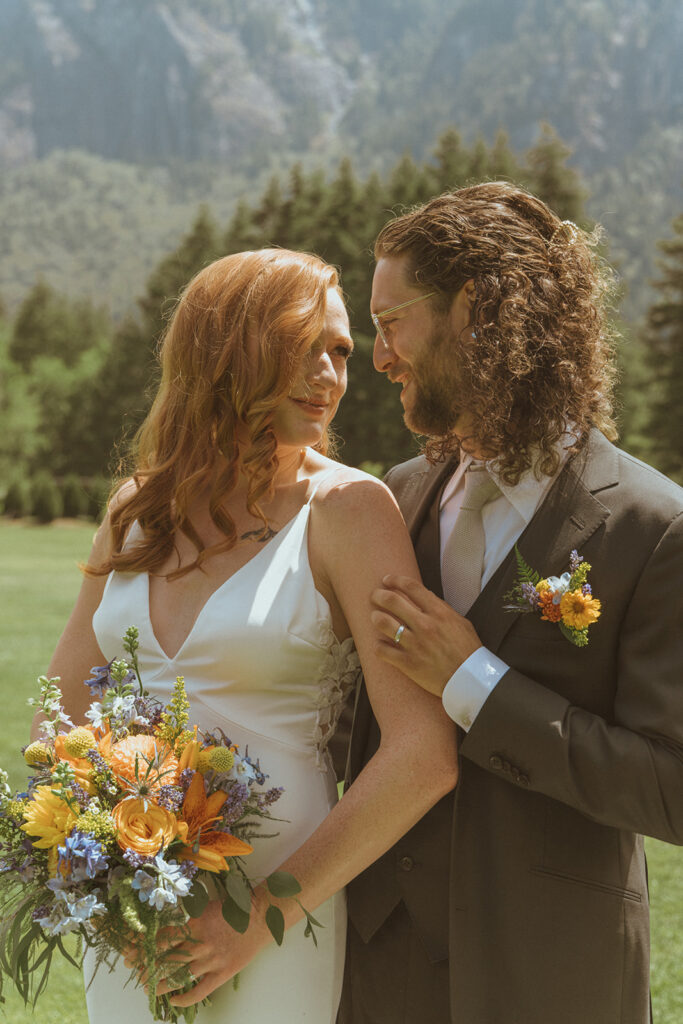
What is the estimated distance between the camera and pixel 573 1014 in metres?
2.87

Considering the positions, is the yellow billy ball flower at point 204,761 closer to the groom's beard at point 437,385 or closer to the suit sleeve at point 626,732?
the suit sleeve at point 626,732

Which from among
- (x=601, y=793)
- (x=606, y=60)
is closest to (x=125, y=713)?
(x=601, y=793)

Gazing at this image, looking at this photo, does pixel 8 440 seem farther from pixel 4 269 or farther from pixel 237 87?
pixel 237 87

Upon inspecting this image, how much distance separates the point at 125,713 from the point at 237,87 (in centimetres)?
21276

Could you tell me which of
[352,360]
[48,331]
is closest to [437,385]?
[352,360]

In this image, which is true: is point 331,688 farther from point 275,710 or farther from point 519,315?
point 519,315

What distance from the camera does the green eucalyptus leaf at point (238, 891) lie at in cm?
255

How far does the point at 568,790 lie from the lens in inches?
106

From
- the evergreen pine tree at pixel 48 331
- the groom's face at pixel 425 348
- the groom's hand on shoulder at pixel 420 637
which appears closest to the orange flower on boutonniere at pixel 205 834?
the groom's hand on shoulder at pixel 420 637

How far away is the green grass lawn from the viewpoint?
6137 millimetres

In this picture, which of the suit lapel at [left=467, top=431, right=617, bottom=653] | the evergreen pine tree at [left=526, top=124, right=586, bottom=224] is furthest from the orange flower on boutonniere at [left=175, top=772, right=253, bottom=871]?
the evergreen pine tree at [left=526, top=124, right=586, bottom=224]

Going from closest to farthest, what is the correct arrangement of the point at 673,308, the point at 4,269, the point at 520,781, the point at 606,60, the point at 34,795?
the point at 34,795, the point at 520,781, the point at 673,308, the point at 4,269, the point at 606,60

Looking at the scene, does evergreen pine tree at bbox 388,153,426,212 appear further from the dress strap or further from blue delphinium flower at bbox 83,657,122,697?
blue delphinium flower at bbox 83,657,122,697

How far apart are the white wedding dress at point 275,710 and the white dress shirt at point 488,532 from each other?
46cm
